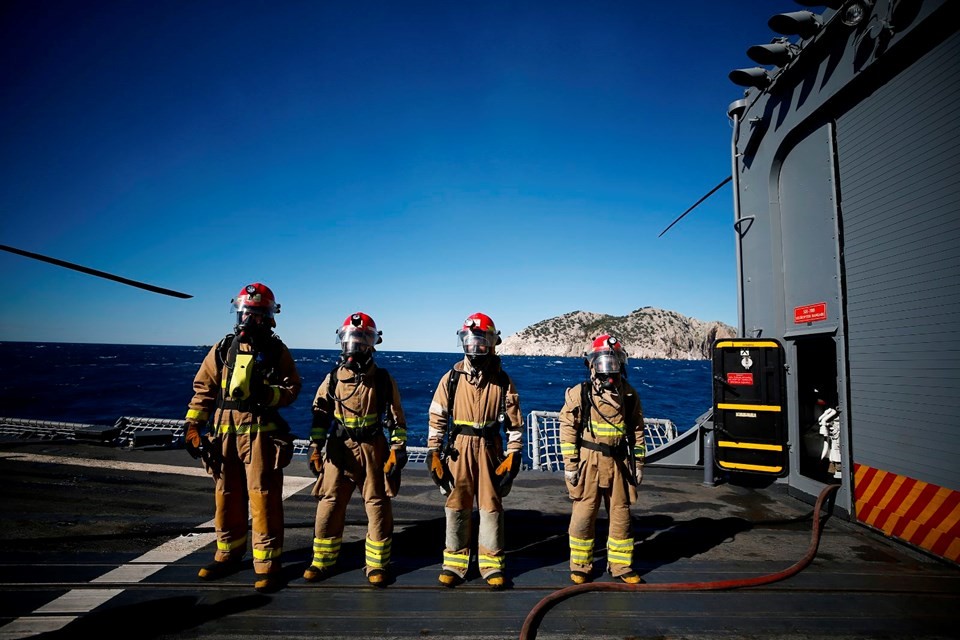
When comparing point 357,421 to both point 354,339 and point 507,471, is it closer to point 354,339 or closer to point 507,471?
point 354,339

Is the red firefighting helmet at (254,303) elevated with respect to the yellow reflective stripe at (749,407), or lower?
elevated

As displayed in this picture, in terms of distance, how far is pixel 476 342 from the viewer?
170 inches

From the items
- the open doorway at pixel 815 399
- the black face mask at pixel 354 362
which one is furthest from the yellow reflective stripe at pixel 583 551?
the open doorway at pixel 815 399

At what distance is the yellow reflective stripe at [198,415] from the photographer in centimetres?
418

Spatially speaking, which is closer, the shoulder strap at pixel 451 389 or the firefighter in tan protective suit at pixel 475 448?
the firefighter in tan protective suit at pixel 475 448

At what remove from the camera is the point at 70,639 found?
3.08 m

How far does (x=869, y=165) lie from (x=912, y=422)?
10.7ft

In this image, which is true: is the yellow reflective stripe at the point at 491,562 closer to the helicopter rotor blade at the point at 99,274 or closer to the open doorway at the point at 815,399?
the helicopter rotor blade at the point at 99,274

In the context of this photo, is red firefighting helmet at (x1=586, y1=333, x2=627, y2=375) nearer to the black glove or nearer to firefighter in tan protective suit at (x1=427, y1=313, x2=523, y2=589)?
firefighter in tan protective suit at (x1=427, y1=313, x2=523, y2=589)

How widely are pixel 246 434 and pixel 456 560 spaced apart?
2328 millimetres

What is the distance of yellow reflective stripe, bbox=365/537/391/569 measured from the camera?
13.4ft

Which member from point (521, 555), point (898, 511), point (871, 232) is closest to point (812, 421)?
point (898, 511)

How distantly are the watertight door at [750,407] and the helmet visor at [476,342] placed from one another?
492cm

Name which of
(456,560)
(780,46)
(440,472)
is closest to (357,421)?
(440,472)
